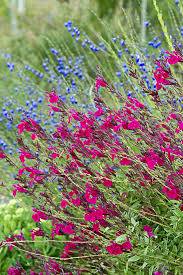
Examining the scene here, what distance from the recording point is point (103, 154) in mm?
2469

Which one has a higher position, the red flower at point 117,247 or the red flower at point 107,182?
the red flower at point 107,182

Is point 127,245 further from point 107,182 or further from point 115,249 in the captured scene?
point 107,182

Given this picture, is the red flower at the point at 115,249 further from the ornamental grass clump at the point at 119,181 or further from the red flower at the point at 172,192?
the red flower at the point at 172,192

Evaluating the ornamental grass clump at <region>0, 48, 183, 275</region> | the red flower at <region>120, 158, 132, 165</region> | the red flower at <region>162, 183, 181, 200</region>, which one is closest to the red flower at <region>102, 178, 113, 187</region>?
the ornamental grass clump at <region>0, 48, 183, 275</region>

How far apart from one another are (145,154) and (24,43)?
8.90m

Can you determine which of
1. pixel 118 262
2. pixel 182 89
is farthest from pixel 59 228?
pixel 182 89

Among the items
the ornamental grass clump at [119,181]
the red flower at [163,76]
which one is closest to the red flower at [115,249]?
the ornamental grass clump at [119,181]

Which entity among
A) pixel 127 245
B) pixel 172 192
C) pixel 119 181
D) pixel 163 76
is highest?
pixel 163 76

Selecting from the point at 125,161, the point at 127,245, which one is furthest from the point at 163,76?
the point at 127,245

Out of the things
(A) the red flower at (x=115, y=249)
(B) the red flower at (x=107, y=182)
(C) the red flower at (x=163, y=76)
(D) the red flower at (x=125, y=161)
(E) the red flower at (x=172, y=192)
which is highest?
(C) the red flower at (x=163, y=76)

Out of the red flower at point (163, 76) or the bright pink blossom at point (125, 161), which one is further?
the bright pink blossom at point (125, 161)

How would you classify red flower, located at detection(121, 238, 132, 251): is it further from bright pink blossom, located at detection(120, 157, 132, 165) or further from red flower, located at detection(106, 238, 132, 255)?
bright pink blossom, located at detection(120, 157, 132, 165)

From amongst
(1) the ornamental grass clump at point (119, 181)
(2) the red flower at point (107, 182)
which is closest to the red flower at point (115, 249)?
(1) the ornamental grass clump at point (119, 181)

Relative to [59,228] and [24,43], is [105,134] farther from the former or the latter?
[24,43]
